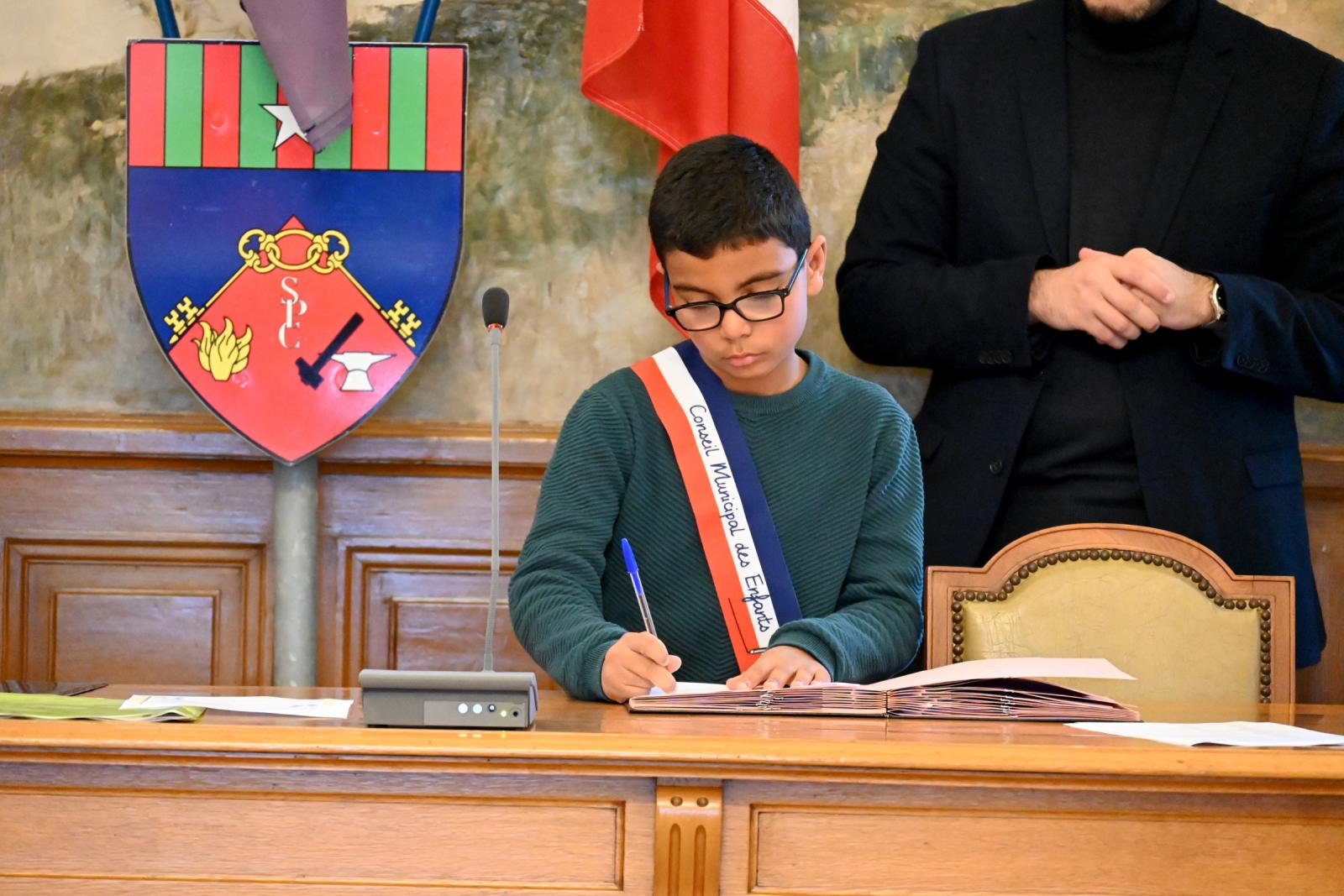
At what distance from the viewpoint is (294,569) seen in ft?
9.68

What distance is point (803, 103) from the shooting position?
318 cm

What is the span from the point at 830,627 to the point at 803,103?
1.72 metres

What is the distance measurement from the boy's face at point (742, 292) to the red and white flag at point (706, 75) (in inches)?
37.4

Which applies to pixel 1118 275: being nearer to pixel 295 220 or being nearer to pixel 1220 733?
pixel 1220 733

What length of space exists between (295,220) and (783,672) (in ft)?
5.29

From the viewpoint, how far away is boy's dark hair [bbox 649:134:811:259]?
1.95m

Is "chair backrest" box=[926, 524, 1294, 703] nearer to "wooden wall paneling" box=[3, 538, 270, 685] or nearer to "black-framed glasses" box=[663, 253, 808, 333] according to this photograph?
"black-framed glasses" box=[663, 253, 808, 333]

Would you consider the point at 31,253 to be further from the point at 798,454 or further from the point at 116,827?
the point at 116,827

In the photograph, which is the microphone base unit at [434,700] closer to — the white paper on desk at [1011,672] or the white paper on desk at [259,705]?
the white paper on desk at [259,705]

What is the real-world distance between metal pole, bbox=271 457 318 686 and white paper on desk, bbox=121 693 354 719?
1344 millimetres

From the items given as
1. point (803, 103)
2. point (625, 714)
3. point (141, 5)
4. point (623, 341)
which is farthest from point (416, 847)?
point (141, 5)

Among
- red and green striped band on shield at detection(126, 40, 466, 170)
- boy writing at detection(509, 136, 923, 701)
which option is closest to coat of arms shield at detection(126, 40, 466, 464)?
red and green striped band on shield at detection(126, 40, 466, 170)

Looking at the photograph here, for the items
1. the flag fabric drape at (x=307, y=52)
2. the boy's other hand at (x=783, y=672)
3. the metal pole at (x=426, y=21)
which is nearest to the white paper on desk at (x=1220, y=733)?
the boy's other hand at (x=783, y=672)

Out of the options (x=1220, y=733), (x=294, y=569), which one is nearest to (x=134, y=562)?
(x=294, y=569)
